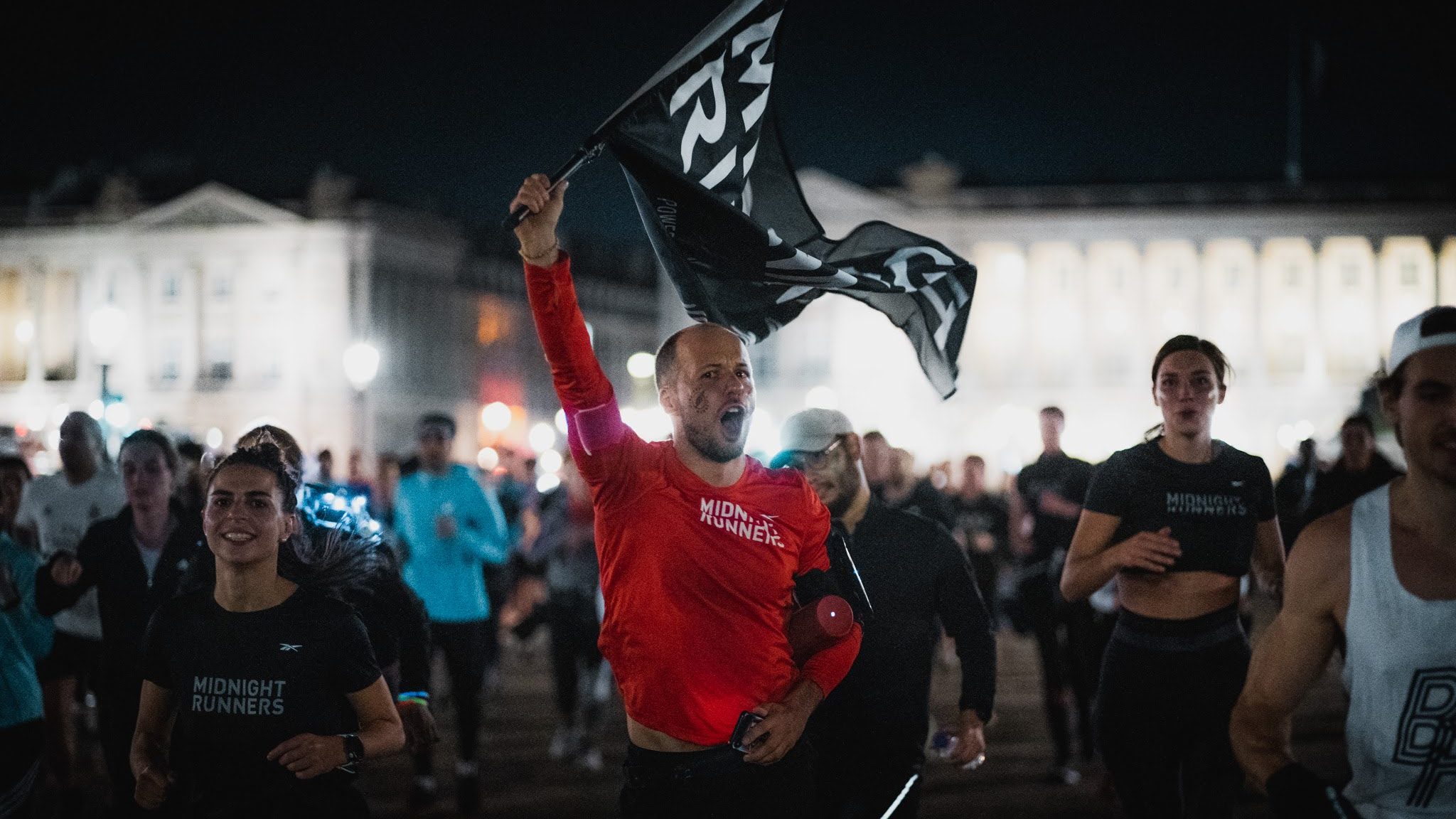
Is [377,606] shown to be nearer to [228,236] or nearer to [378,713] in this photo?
[378,713]

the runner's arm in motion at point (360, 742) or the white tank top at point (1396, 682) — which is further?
the runner's arm in motion at point (360, 742)

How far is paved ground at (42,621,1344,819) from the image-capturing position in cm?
778

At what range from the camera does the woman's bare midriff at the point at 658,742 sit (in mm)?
3418

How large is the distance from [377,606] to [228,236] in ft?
222

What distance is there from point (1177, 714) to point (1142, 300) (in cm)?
6599

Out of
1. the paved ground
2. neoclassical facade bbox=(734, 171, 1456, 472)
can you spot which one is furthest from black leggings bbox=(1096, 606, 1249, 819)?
neoclassical facade bbox=(734, 171, 1456, 472)

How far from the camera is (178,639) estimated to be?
364 cm

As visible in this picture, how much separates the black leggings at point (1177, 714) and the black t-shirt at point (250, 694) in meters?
2.52

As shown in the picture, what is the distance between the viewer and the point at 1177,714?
4895mm

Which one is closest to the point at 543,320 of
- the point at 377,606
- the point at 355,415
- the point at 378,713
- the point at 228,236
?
the point at 378,713

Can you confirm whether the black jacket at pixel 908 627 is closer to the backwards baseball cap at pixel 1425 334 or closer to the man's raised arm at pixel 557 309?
the man's raised arm at pixel 557 309

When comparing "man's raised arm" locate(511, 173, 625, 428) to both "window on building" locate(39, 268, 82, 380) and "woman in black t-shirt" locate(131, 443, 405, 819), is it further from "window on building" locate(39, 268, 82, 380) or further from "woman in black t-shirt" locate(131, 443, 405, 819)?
"window on building" locate(39, 268, 82, 380)

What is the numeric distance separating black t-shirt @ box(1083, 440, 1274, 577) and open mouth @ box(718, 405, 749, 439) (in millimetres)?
2051

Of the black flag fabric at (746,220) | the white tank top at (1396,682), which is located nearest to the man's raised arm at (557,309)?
the black flag fabric at (746,220)
